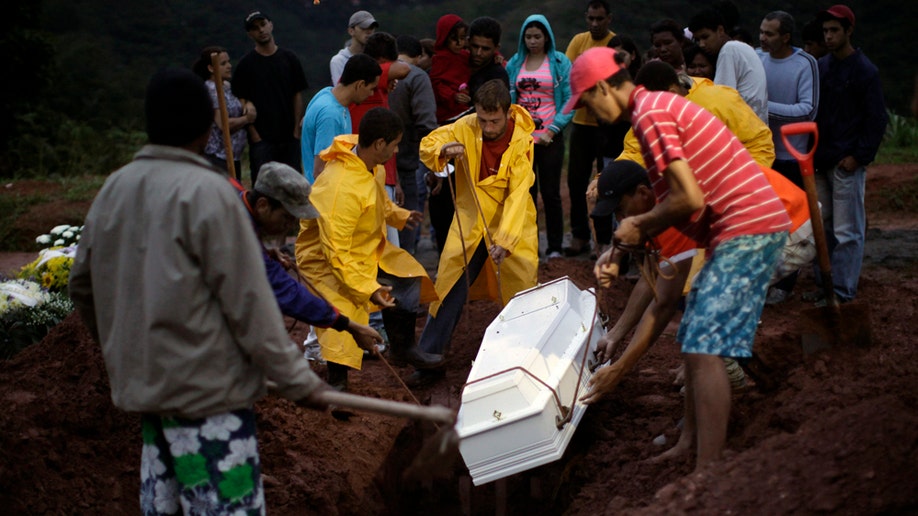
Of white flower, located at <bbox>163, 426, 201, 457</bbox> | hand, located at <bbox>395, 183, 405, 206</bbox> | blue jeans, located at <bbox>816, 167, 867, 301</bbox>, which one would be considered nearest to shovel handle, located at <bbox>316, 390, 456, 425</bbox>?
white flower, located at <bbox>163, 426, 201, 457</bbox>

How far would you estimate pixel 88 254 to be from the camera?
3328 mm

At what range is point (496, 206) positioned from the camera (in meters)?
6.73

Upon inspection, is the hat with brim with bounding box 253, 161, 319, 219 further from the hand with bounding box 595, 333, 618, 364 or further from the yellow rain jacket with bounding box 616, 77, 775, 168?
the yellow rain jacket with bounding box 616, 77, 775, 168

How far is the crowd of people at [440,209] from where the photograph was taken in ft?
10.3

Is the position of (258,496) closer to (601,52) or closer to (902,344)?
(601,52)

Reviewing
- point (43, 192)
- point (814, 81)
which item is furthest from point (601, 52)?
point (43, 192)

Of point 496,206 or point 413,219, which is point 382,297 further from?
point 496,206

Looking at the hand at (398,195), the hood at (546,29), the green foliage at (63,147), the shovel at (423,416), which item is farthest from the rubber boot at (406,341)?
the green foliage at (63,147)

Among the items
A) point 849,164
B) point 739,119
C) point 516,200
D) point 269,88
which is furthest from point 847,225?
point 269,88

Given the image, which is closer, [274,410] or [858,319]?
[858,319]

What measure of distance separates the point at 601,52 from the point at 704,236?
0.91 metres

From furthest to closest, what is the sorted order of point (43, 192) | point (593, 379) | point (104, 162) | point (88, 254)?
point (104, 162)
point (43, 192)
point (593, 379)
point (88, 254)

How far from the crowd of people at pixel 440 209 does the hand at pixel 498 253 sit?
0.06 metres

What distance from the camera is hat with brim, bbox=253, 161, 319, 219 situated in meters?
4.57
